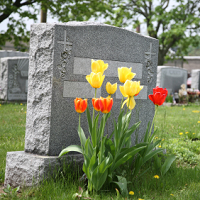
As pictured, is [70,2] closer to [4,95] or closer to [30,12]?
[30,12]

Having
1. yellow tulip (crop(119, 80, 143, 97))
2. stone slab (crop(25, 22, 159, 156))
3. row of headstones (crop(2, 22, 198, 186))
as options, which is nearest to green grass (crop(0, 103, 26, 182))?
row of headstones (crop(2, 22, 198, 186))

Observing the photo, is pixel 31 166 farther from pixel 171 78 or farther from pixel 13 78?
pixel 171 78

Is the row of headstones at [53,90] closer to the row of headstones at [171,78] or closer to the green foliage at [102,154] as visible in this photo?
the green foliage at [102,154]

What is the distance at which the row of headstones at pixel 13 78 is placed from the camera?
8766 mm

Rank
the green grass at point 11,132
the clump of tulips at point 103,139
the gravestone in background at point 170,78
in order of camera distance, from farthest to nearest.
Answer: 1. the gravestone in background at point 170,78
2. the green grass at point 11,132
3. the clump of tulips at point 103,139

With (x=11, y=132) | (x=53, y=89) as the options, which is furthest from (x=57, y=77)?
(x=11, y=132)

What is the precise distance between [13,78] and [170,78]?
6819mm

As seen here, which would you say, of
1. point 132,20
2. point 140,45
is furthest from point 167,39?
point 140,45

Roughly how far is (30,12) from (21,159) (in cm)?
1249

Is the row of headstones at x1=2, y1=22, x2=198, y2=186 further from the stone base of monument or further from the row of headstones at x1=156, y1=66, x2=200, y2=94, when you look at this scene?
the row of headstones at x1=156, y1=66, x2=200, y2=94

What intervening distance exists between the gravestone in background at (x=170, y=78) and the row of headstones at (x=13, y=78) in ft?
19.1

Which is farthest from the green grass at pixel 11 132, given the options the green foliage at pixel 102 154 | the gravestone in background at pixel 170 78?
the gravestone in background at pixel 170 78

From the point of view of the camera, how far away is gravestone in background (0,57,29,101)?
8.77m

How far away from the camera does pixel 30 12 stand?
13.7 m
